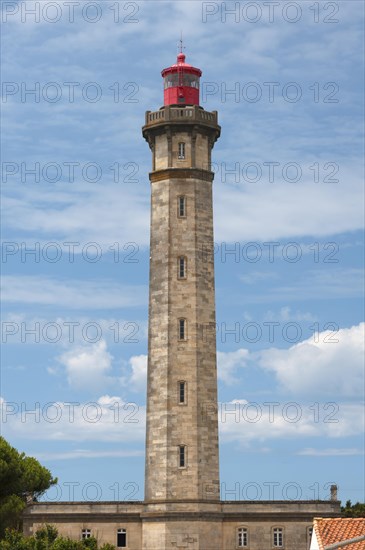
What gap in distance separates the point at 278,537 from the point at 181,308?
49.2 feet

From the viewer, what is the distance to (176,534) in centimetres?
6569

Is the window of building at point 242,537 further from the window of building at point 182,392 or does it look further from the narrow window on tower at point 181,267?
the narrow window on tower at point 181,267

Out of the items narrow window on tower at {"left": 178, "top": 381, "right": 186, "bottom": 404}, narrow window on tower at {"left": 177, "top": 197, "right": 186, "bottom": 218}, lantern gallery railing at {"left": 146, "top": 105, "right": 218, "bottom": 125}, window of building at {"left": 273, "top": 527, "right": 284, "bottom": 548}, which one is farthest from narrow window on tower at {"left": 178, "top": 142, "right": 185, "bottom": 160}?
window of building at {"left": 273, "top": 527, "right": 284, "bottom": 548}

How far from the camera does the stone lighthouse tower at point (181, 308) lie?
66.4 m

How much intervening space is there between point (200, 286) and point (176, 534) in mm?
14912

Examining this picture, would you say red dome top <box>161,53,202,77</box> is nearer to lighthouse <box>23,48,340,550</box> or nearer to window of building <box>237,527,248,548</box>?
lighthouse <box>23,48,340,550</box>

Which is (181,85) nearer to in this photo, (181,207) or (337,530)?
(181,207)

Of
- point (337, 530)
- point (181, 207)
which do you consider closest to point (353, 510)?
point (181, 207)

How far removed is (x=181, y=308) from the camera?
224 ft

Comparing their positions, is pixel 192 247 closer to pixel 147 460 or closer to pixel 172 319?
pixel 172 319

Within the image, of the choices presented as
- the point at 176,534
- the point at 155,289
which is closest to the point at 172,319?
the point at 155,289

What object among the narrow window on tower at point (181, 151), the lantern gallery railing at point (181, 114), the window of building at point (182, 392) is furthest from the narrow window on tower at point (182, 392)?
the lantern gallery railing at point (181, 114)

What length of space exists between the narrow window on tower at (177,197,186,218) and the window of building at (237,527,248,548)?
19432mm

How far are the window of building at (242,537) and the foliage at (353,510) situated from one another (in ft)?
41.0
